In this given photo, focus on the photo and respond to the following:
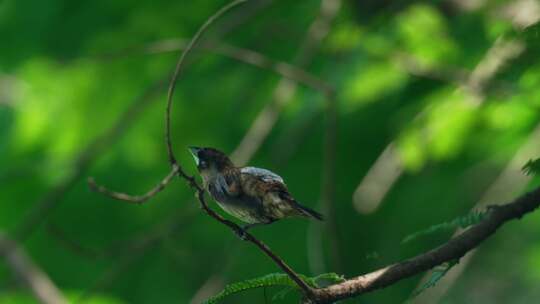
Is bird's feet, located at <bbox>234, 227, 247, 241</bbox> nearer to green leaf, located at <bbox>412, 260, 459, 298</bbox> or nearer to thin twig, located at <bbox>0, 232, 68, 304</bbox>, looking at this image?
green leaf, located at <bbox>412, 260, 459, 298</bbox>

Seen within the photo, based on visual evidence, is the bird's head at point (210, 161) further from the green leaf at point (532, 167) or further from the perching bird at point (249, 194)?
the green leaf at point (532, 167)

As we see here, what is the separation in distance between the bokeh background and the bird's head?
2.04 meters

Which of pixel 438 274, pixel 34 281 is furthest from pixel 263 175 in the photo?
pixel 34 281

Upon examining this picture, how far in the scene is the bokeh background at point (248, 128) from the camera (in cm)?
518

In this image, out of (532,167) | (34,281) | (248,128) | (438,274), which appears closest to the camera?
(532,167)

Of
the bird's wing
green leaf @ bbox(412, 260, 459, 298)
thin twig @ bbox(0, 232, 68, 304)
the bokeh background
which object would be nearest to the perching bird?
the bird's wing

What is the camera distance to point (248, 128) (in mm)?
7180

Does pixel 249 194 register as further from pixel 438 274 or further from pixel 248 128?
pixel 248 128

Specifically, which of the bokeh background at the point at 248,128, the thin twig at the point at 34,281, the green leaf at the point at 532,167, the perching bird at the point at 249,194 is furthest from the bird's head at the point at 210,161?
the thin twig at the point at 34,281

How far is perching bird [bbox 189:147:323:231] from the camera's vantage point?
2.38 meters

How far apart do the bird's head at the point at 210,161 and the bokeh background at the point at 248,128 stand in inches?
80.3

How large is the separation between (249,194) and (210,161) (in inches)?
6.7

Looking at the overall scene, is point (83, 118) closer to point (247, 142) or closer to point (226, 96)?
point (226, 96)

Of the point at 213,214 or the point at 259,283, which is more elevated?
the point at 213,214
